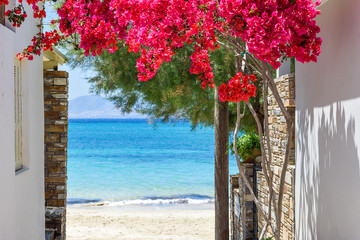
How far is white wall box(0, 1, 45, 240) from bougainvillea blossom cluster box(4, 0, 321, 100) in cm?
82

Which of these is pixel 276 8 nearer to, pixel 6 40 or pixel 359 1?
pixel 359 1

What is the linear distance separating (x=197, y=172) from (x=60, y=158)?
28.2 meters

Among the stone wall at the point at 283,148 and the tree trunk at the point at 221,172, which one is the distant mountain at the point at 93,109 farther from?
the stone wall at the point at 283,148

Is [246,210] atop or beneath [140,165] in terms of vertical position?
atop

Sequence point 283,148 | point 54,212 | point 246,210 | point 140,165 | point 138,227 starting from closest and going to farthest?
1. point 283,148
2. point 54,212
3. point 246,210
4. point 138,227
5. point 140,165

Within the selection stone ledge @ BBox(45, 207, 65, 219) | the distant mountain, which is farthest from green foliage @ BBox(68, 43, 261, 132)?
the distant mountain

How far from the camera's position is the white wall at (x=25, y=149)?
180 inches

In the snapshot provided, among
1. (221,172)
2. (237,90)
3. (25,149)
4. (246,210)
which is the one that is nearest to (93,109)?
(221,172)

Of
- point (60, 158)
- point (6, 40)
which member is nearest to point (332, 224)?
point (6, 40)

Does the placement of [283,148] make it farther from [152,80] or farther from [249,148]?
[152,80]

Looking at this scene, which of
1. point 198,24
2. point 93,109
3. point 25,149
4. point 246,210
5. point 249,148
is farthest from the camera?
point 93,109

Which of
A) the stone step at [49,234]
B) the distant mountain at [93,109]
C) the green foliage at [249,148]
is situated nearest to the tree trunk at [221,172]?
the green foliage at [249,148]

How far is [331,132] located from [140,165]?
35261 millimetres

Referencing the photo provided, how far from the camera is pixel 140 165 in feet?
129
